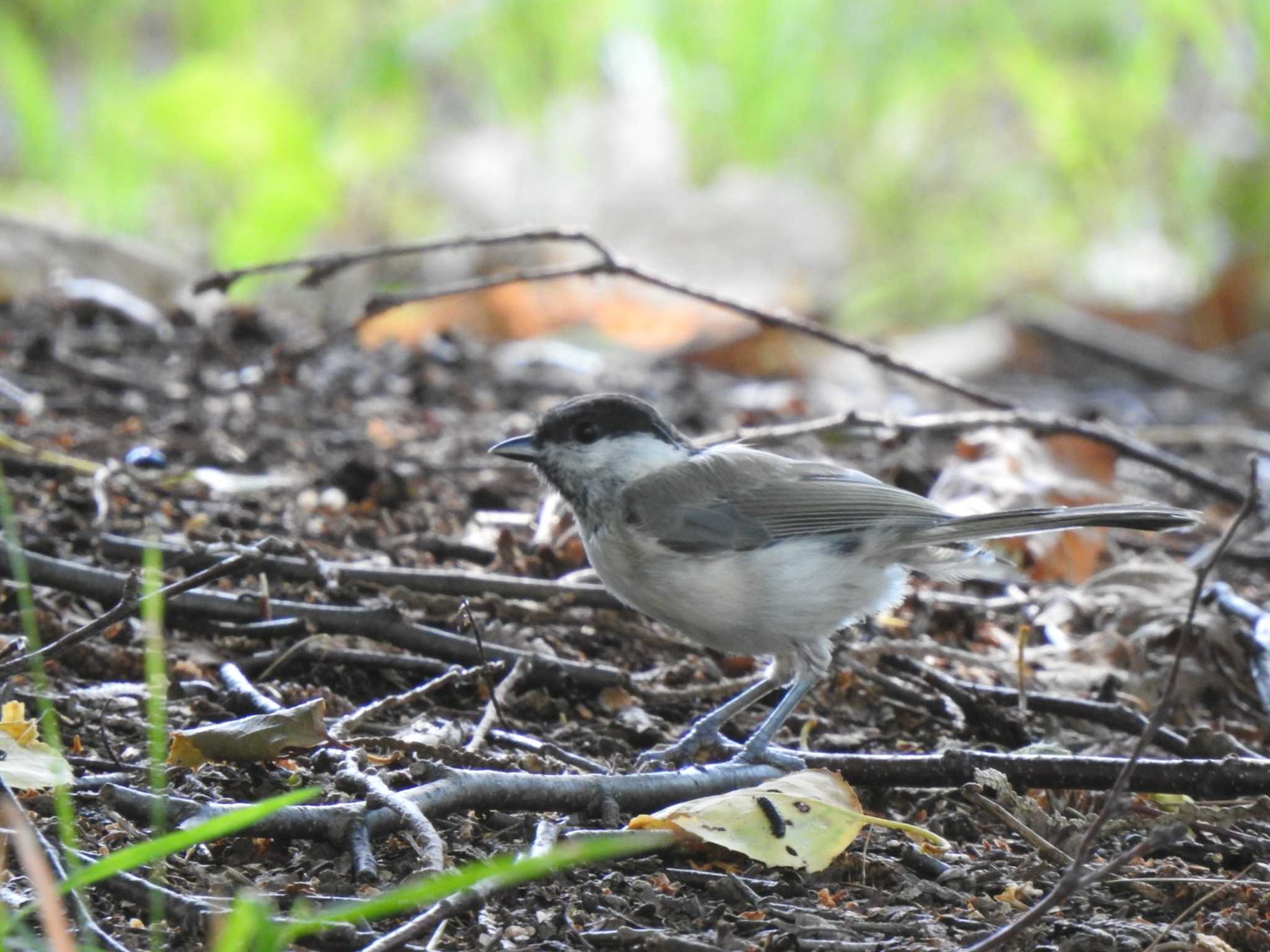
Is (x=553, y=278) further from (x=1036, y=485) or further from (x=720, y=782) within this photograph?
(x=720, y=782)

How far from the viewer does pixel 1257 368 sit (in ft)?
22.7

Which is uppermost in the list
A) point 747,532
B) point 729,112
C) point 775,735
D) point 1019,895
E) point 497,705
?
point 729,112

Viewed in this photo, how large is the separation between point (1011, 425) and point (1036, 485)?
1.79ft

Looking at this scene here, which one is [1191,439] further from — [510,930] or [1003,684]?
[510,930]

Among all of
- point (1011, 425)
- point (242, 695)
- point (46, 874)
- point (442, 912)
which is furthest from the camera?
point (1011, 425)

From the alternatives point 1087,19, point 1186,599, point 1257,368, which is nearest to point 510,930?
point 1186,599

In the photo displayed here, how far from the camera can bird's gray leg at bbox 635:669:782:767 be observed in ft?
8.20

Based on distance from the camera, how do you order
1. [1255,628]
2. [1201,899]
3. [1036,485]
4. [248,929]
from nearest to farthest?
[248,929] < [1201,899] < [1255,628] < [1036,485]

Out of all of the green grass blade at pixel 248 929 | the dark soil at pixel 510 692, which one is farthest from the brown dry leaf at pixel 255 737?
the green grass blade at pixel 248 929

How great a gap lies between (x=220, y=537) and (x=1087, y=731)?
1.92 meters

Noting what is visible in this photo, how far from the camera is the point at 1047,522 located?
2.79m

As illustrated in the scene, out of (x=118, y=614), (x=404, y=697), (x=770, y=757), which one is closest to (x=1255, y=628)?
(x=770, y=757)

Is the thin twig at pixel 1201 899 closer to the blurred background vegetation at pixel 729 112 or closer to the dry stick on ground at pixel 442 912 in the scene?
the dry stick on ground at pixel 442 912

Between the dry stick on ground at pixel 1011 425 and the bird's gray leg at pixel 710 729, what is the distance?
0.77m
